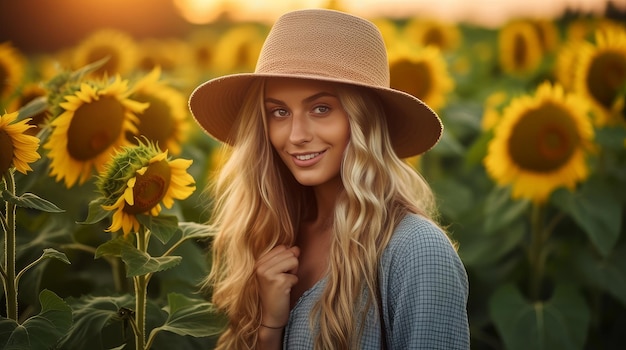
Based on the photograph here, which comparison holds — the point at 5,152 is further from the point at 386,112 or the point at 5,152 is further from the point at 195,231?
the point at 386,112

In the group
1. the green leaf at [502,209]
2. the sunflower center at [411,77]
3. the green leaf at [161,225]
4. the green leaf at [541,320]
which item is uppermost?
the green leaf at [161,225]

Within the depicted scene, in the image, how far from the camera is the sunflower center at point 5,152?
1.81 meters

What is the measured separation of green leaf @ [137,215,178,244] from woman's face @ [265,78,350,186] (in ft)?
1.28

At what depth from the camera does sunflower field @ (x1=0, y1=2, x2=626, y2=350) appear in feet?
6.55

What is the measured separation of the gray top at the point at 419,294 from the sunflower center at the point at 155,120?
1.03 meters

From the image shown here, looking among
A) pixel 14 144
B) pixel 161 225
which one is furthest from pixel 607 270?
pixel 14 144

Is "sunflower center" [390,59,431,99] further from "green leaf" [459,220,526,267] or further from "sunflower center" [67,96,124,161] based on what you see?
"sunflower center" [67,96,124,161]

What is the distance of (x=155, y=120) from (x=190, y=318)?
2.74ft

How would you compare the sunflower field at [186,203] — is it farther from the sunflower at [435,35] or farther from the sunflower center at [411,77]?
the sunflower at [435,35]

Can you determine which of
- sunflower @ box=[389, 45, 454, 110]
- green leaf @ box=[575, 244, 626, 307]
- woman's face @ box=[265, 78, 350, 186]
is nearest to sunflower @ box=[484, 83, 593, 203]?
green leaf @ box=[575, 244, 626, 307]

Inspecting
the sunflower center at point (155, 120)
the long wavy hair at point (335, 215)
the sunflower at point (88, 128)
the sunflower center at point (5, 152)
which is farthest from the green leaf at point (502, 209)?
the sunflower center at point (5, 152)

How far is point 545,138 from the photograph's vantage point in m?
3.33

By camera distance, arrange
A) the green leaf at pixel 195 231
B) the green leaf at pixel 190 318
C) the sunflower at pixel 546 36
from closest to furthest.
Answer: the green leaf at pixel 190 318 < the green leaf at pixel 195 231 < the sunflower at pixel 546 36

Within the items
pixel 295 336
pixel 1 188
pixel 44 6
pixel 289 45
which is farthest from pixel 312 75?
pixel 44 6
